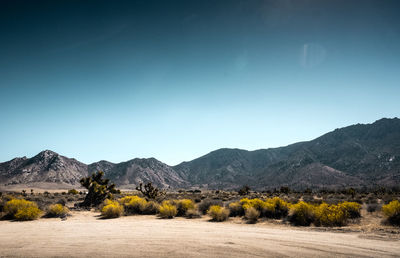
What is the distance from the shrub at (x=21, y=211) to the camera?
16547 millimetres

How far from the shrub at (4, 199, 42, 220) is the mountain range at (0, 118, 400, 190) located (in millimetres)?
99712

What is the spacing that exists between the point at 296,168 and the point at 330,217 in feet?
417

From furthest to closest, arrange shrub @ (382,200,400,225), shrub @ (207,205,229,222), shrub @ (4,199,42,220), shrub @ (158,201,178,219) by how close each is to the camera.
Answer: shrub @ (158,201,178,219), shrub @ (207,205,229,222), shrub @ (4,199,42,220), shrub @ (382,200,400,225)

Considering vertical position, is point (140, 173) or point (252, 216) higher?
point (140, 173)

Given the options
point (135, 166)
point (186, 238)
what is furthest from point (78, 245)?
point (135, 166)

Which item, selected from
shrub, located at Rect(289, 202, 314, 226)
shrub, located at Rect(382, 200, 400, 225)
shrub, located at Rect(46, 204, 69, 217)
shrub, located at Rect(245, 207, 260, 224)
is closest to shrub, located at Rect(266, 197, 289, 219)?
shrub, located at Rect(245, 207, 260, 224)

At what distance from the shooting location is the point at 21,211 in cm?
1659

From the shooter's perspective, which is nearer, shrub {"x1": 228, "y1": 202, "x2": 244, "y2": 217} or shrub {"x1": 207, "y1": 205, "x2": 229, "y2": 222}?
shrub {"x1": 207, "y1": 205, "x2": 229, "y2": 222}

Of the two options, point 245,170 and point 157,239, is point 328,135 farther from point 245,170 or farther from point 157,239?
point 157,239

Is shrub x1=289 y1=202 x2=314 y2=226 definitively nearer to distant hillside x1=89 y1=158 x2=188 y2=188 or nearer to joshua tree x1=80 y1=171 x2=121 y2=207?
joshua tree x1=80 y1=171 x2=121 y2=207

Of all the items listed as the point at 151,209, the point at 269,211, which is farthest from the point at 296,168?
the point at 151,209

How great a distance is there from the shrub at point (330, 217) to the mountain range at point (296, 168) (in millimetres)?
89719

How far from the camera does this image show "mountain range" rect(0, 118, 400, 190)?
355 feet

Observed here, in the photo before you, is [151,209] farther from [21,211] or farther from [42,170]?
[42,170]
